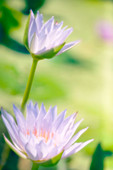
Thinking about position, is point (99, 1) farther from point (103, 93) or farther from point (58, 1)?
point (103, 93)

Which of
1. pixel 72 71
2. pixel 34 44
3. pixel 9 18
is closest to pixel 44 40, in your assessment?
pixel 34 44

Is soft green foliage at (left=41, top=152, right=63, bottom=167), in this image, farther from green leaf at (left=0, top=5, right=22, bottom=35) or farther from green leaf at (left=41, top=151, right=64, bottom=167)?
green leaf at (left=0, top=5, right=22, bottom=35)

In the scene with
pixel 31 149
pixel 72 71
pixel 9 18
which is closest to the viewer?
pixel 31 149

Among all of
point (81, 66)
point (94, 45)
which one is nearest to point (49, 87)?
point (81, 66)

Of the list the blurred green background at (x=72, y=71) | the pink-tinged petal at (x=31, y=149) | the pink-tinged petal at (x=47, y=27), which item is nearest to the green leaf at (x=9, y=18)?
the blurred green background at (x=72, y=71)

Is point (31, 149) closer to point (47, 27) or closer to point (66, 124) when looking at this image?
point (66, 124)

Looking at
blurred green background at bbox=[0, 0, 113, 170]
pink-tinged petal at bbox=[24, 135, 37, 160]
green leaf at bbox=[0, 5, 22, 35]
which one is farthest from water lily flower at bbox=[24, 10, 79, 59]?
green leaf at bbox=[0, 5, 22, 35]

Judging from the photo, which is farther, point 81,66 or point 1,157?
point 81,66
